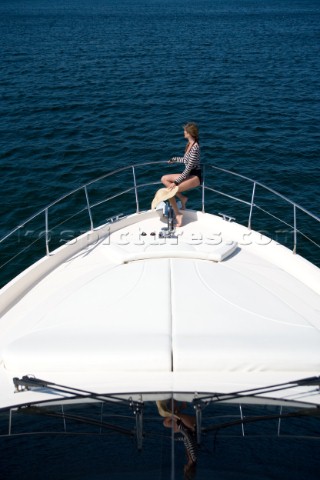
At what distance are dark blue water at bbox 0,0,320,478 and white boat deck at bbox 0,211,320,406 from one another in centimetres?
108

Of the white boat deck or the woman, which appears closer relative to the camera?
the white boat deck

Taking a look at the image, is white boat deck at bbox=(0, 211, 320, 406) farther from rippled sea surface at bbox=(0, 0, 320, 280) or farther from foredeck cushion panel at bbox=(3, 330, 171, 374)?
rippled sea surface at bbox=(0, 0, 320, 280)

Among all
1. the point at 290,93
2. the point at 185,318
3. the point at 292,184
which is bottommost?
the point at 185,318

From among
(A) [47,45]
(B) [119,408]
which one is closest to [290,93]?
→ (A) [47,45]

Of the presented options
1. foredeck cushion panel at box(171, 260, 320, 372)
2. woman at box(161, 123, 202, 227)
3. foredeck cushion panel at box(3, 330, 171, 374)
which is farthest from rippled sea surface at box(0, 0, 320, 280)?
foredeck cushion panel at box(3, 330, 171, 374)

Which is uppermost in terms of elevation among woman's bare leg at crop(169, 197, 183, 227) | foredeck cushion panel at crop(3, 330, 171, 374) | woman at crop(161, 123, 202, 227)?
woman at crop(161, 123, 202, 227)

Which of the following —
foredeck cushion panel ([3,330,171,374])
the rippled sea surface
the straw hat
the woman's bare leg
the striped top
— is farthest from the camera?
the rippled sea surface

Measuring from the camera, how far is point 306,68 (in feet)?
97.4

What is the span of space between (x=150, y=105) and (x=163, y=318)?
19380mm

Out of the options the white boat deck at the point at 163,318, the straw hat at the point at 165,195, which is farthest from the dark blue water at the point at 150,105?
the straw hat at the point at 165,195

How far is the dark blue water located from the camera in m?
16.4

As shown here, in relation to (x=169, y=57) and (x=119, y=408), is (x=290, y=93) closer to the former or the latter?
(x=169, y=57)

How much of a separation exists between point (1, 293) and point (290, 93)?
2183 cm

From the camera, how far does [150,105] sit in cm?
2317
